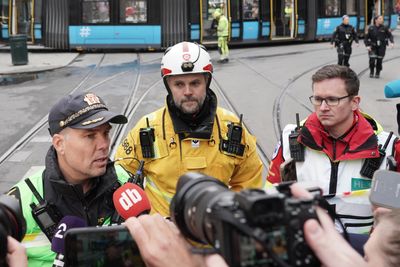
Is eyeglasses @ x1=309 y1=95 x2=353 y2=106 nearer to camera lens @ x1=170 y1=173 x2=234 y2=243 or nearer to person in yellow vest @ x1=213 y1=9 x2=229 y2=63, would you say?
camera lens @ x1=170 y1=173 x2=234 y2=243

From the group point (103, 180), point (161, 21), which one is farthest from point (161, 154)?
point (161, 21)

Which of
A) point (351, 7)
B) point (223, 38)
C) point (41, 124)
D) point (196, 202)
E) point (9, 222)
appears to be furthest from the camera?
point (351, 7)

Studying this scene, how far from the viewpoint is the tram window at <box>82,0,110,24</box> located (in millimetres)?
21891

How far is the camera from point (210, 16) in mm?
23000

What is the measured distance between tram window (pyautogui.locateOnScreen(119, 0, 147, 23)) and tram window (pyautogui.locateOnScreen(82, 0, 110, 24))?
0.59 m

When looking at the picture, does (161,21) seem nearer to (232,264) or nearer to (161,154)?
(161,154)

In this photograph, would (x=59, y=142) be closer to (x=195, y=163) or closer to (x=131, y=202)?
(x=131, y=202)

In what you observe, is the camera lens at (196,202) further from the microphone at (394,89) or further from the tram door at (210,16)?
the tram door at (210,16)

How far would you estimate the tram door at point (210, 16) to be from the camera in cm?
2267

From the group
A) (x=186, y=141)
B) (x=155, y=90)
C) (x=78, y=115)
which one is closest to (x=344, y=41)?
(x=155, y=90)

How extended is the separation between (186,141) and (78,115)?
3.17 ft

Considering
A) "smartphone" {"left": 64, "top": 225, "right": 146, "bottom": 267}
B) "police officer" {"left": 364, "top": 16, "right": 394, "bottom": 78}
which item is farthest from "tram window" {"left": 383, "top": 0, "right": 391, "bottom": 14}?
"smartphone" {"left": 64, "top": 225, "right": 146, "bottom": 267}

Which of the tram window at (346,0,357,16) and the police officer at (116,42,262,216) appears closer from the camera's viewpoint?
the police officer at (116,42,262,216)

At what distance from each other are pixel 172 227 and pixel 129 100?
11290mm
